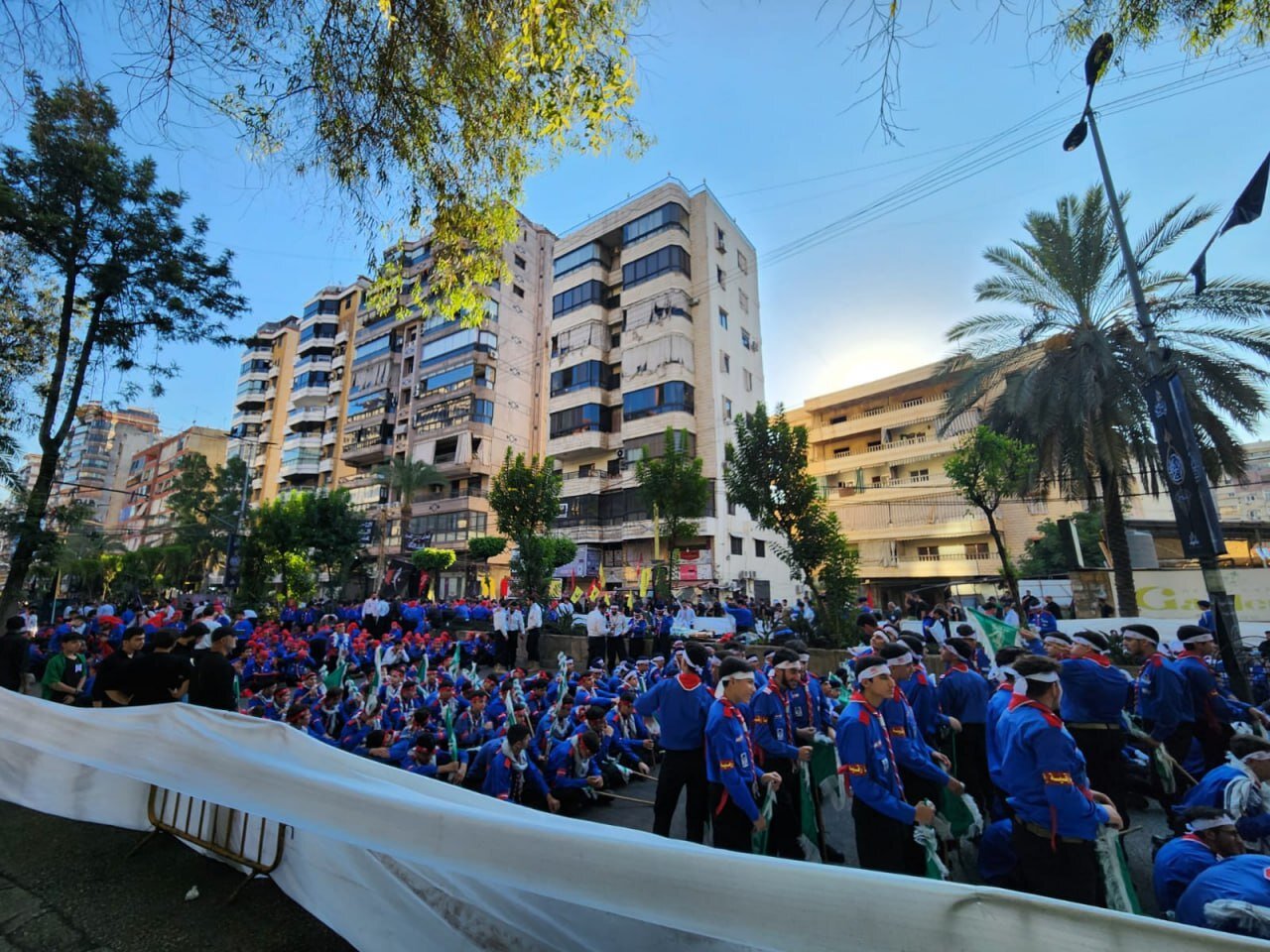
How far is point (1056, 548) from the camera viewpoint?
97.7 feet

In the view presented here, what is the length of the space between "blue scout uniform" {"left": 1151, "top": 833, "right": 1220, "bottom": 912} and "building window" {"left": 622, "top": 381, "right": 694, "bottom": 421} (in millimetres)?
30681

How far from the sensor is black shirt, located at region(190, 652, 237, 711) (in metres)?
5.32

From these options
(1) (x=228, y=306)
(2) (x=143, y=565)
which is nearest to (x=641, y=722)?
(1) (x=228, y=306)

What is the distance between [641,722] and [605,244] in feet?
119

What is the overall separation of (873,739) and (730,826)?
1.31m

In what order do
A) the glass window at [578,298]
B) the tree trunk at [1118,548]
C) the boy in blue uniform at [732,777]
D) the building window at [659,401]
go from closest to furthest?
the boy in blue uniform at [732,777], the tree trunk at [1118,548], the building window at [659,401], the glass window at [578,298]

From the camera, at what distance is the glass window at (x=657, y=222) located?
35.8 metres

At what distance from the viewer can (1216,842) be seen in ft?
10.8

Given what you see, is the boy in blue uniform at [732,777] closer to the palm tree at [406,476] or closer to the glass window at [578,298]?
the palm tree at [406,476]

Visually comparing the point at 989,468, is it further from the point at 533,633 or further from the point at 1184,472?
the point at 533,633

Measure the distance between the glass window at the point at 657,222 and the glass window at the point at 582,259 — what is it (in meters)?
2.15

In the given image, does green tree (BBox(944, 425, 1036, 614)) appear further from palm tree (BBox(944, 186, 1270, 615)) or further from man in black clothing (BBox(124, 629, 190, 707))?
man in black clothing (BBox(124, 629, 190, 707))

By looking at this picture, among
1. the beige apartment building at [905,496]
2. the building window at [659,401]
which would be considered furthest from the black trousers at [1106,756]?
the building window at [659,401]

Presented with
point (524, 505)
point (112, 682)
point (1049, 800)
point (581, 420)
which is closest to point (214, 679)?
point (112, 682)
